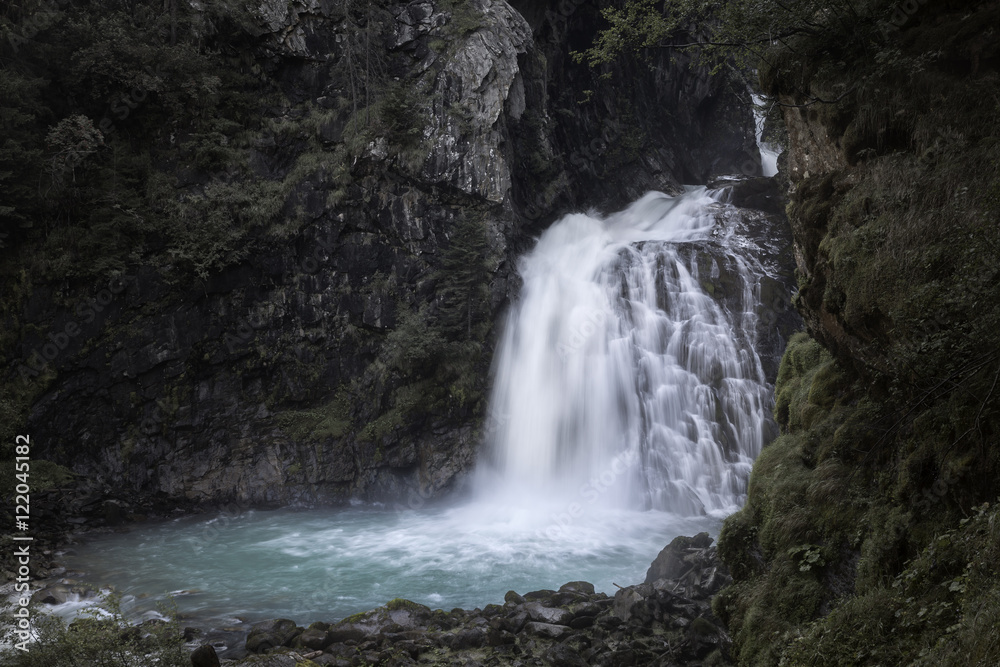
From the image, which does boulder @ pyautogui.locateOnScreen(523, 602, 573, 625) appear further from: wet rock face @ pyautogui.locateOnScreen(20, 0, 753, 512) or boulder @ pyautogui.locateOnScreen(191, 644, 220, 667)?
wet rock face @ pyautogui.locateOnScreen(20, 0, 753, 512)

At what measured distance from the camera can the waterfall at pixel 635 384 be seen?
13586 millimetres

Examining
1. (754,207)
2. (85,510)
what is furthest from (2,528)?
(754,207)

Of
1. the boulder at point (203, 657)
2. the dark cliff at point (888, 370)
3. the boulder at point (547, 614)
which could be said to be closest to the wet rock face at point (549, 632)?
the boulder at point (547, 614)

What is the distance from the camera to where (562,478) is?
15.0m

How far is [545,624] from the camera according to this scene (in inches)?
297

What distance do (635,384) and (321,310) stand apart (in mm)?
8852

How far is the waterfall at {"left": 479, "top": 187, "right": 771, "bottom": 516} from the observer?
13.6 metres

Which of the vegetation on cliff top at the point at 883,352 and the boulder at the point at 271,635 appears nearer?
the vegetation on cliff top at the point at 883,352

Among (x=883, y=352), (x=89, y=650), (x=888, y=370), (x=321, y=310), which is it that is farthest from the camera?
(x=321, y=310)

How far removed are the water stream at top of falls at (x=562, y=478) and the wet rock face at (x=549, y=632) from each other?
142 cm

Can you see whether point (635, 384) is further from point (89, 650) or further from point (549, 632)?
point (89, 650)

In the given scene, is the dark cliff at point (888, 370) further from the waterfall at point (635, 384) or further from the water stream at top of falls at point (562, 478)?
the waterfall at point (635, 384)

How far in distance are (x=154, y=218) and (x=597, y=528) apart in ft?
44.6

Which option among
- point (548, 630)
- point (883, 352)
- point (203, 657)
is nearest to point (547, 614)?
point (548, 630)
